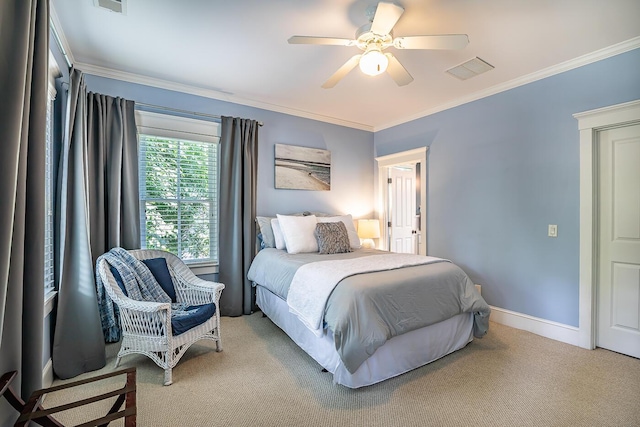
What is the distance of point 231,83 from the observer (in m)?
3.32

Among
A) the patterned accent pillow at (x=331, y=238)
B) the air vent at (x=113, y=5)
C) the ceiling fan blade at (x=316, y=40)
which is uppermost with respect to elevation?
the air vent at (x=113, y=5)

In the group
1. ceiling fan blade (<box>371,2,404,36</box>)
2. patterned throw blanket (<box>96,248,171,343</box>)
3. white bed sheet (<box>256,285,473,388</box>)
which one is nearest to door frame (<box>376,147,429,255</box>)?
white bed sheet (<box>256,285,473,388</box>)

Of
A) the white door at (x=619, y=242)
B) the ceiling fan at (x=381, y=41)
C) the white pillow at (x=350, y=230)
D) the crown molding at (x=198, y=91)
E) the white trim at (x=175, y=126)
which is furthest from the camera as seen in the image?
the white pillow at (x=350, y=230)

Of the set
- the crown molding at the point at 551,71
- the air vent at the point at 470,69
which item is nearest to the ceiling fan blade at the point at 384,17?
the air vent at the point at 470,69

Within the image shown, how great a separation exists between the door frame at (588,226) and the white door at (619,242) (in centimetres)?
5

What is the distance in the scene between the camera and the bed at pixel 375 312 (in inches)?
79.0

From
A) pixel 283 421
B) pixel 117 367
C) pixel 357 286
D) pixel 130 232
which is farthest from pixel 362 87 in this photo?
pixel 117 367

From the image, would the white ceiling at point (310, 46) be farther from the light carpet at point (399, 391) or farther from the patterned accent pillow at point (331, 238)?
the light carpet at point (399, 391)

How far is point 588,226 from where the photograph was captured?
2.72 m

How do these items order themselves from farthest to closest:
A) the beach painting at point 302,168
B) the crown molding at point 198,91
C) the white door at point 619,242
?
the beach painting at point 302,168 < the crown molding at point 198,91 < the white door at point 619,242

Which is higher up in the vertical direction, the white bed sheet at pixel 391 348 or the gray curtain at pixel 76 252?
the gray curtain at pixel 76 252

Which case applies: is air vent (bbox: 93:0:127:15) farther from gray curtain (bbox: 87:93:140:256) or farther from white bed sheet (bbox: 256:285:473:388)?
white bed sheet (bbox: 256:285:473:388)

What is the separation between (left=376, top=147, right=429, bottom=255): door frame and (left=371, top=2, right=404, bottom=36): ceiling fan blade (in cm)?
241

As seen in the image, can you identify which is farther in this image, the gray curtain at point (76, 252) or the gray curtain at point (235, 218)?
the gray curtain at point (235, 218)
